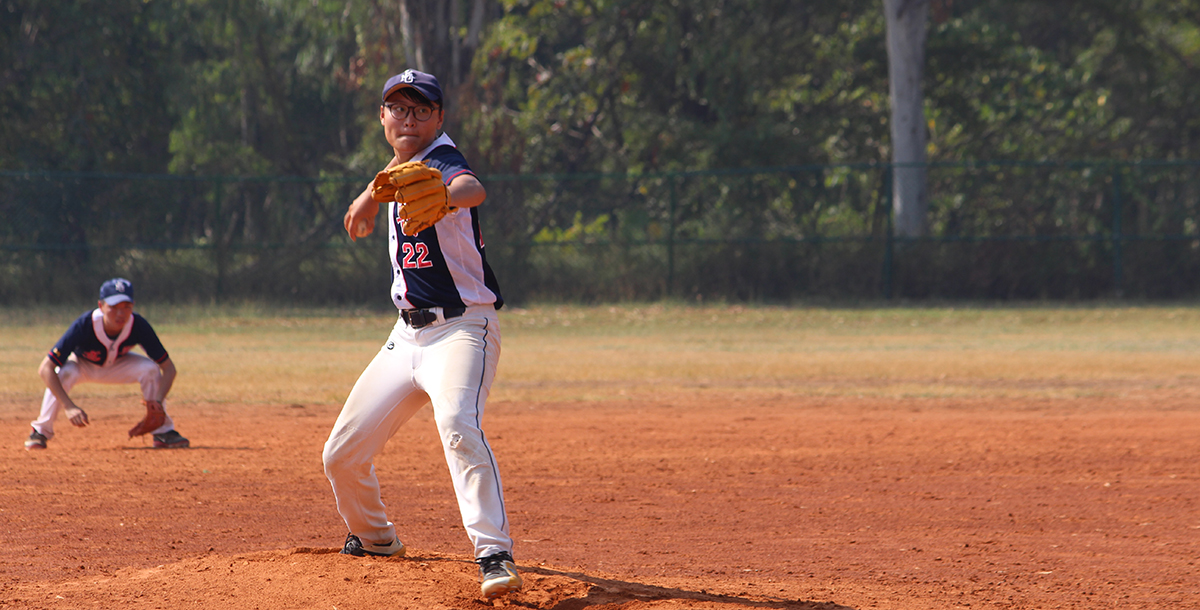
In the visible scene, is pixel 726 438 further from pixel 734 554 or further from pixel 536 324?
pixel 536 324

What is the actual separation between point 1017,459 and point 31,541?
19.5 ft

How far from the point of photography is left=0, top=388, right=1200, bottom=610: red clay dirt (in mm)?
4590

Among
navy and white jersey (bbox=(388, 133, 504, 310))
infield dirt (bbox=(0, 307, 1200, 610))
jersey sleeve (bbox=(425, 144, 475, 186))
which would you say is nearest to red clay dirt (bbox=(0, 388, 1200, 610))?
infield dirt (bbox=(0, 307, 1200, 610))

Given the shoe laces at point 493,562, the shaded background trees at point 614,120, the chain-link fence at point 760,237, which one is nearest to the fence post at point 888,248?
the chain-link fence at point 760,237

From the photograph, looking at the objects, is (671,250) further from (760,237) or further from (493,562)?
(493,562)

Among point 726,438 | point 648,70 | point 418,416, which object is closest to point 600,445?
point 726,438

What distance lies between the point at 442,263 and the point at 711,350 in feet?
37.2

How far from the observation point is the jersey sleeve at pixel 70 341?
7.77 metres

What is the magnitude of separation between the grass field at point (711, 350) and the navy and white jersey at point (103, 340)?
2.84m

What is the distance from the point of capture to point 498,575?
13.4 ft

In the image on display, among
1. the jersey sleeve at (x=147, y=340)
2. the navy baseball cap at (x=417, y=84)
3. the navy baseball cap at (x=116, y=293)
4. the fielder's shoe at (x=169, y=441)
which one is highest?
the navy baseball cap at (x=417, y=84)

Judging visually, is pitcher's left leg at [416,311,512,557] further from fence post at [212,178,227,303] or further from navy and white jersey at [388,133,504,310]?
fence post at [212,178,227,303]

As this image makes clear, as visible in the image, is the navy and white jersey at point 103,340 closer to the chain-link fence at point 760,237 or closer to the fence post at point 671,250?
the chain-link fence at point 760,237

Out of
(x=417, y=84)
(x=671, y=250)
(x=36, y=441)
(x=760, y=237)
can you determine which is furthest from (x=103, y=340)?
(x=760, y=237)
